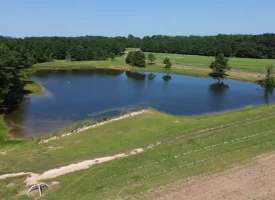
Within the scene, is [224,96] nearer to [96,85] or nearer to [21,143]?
[96,85]

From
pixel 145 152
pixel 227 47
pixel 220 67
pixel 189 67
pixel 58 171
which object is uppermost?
pixel 227 47

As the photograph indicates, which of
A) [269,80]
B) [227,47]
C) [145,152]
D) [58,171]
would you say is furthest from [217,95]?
[227,47]

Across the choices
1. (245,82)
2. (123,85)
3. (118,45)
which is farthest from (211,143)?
(118,45)

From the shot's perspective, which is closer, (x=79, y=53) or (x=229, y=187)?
(x=229, y=187)

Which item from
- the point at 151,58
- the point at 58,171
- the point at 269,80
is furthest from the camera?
the point at 151,58

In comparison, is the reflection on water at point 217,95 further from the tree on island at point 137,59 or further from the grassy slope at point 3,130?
the tree on island at point 137,59

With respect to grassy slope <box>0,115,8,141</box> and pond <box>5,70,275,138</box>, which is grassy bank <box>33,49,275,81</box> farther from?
grassy slope <box>0,115,8,141</box>

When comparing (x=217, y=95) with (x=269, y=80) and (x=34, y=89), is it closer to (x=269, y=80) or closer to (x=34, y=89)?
(x=269, y=80)

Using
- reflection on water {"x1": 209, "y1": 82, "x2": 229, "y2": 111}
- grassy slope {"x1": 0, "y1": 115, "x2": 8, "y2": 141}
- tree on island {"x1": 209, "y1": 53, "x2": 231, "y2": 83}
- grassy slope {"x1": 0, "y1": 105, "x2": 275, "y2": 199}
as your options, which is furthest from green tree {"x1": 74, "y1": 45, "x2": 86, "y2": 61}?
grassy slope {"x1": 0, "y1": 105, "x2": 275, "y2": 199}
